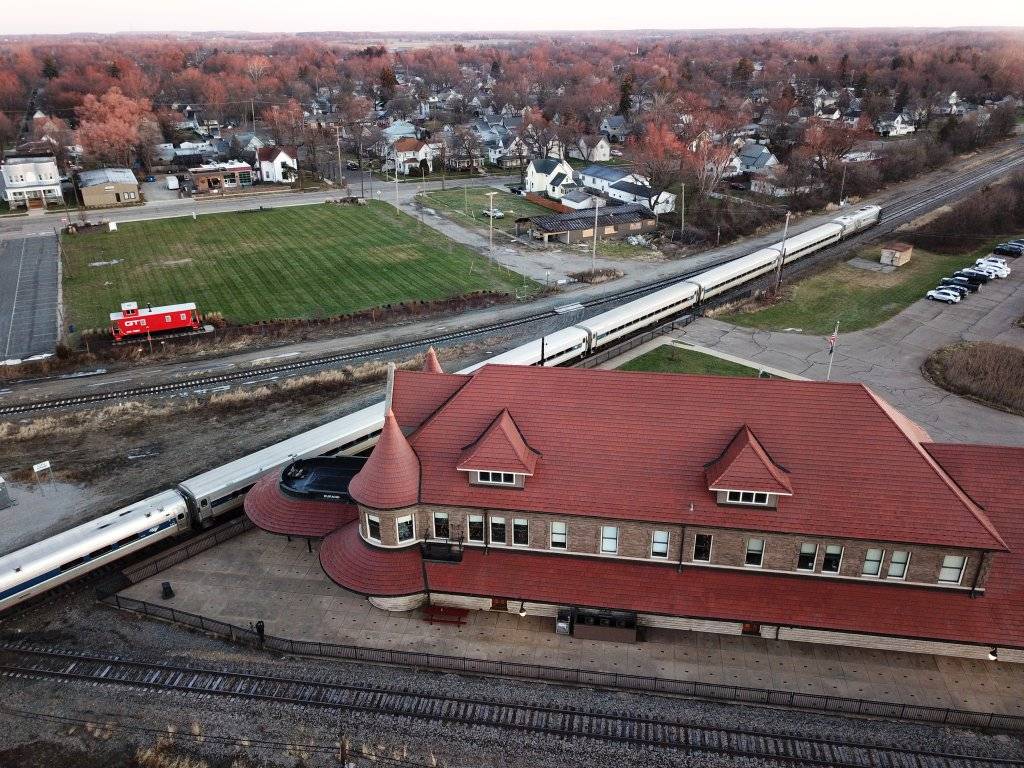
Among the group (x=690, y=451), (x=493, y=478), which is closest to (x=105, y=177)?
(x=493, y=478)

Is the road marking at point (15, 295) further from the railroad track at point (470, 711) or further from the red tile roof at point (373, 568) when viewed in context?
the red tile roof at point (373, 568)

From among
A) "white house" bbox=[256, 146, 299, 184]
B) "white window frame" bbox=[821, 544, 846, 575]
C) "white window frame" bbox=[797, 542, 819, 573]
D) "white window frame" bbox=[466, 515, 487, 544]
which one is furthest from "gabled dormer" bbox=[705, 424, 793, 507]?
"white house" bbox=[256, 146, 299, 184]

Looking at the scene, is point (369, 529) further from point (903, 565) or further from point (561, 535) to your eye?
point (903, 565)

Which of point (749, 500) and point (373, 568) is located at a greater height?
point (749, 500)

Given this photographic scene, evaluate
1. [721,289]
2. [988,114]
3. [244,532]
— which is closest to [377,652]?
[244,532]

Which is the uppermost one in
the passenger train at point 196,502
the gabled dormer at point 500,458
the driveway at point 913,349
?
the gabled dormer at point 500,458

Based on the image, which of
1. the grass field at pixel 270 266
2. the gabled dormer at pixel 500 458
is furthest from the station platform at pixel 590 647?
the grass field at pixel 270 266
